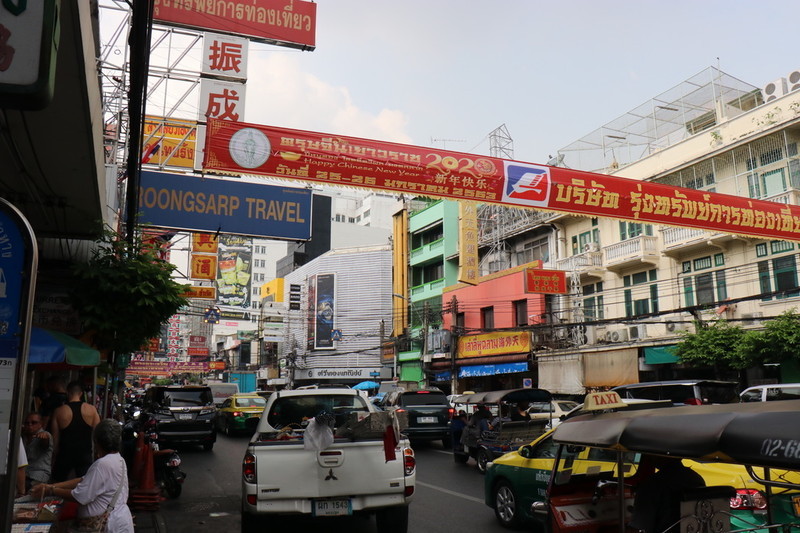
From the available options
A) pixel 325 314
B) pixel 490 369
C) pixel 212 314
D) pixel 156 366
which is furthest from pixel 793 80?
pixel 156 366

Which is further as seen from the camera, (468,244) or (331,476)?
(468,244)

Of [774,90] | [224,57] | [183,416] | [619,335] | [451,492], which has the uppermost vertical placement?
[774,90]

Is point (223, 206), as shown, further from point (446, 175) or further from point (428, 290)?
point (428, 290)

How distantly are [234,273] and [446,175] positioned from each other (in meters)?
78.4

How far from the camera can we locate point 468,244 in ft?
105

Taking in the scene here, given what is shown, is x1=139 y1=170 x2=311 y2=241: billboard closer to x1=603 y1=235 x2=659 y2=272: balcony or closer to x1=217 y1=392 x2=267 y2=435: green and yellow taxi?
x1=217 y1=392 x2=267 y2=435: green and yellow taxi

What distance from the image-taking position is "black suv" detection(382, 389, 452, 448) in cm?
1864

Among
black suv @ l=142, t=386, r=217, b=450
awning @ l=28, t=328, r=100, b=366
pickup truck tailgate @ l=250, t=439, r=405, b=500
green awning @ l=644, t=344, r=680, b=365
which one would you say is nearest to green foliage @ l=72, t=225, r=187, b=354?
awning @ l=28, t=328, r=100, b=366

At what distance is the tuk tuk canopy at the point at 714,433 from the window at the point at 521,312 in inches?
1075

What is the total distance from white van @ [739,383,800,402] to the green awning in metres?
7.33

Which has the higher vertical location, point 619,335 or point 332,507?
point 619,335

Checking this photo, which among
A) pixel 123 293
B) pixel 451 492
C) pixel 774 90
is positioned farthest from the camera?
pixel 774 90

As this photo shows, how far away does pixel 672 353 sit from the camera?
868 inches

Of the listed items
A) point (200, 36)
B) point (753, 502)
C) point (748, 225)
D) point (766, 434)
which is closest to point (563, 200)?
point (748, 225)
